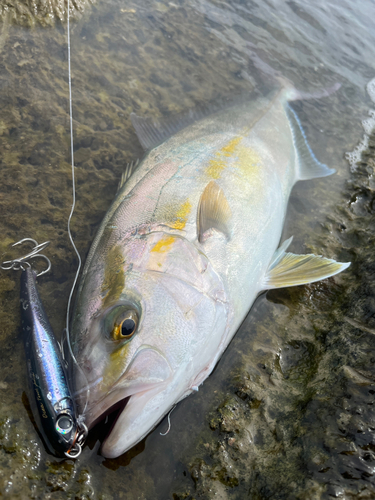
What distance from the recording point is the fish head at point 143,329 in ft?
5.08

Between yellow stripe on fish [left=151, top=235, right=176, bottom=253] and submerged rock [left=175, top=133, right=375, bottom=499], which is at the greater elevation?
yellow stripe on fish [left=151, top=235, right=176, bottom=253]

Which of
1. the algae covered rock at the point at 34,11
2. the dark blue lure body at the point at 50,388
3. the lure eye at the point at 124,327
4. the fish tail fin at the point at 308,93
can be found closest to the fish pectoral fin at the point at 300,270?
the lure eye at the point at 124,327

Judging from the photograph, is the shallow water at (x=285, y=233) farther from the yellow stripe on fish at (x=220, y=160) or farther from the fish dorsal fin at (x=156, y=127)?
the yellow stripe on fish at (x=220, y=160)

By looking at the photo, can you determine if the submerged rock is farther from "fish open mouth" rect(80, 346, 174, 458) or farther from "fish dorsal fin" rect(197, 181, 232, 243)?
"fish dorsal fin" rect(197, 181, 232, 243)

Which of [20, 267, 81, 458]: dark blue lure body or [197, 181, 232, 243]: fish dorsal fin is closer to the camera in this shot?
[20, 267, 81, 458]: dark blue lure body

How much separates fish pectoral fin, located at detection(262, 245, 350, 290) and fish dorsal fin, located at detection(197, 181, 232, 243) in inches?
19.0

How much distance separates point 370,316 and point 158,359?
4.52 ft

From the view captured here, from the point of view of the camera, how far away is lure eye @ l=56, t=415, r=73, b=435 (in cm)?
154

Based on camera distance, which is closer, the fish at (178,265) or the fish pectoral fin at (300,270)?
the fish at (178,265)

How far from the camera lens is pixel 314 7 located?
5.86 meters

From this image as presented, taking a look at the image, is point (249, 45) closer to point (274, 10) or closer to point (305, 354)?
point (274, 10)

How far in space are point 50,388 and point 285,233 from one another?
2.11m

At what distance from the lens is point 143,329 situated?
165 cm

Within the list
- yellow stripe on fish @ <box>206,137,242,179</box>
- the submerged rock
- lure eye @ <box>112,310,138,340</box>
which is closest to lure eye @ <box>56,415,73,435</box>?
lure eye @ <box>112,310,138,340</box>
